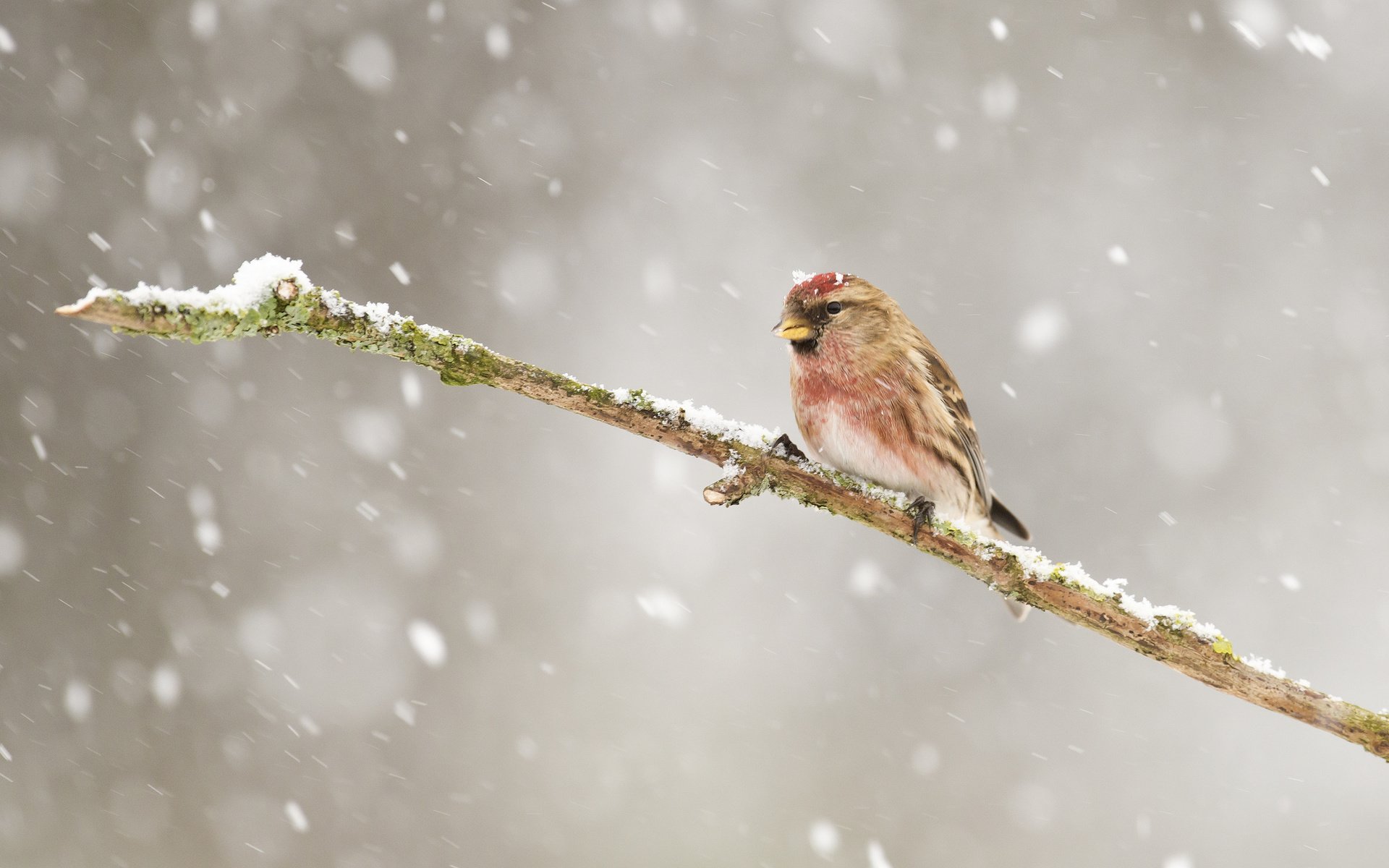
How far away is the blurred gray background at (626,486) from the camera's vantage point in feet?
30.5

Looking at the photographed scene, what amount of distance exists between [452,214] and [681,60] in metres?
4.05

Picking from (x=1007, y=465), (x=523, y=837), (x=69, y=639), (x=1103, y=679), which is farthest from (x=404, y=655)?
(x=1103, y=679)

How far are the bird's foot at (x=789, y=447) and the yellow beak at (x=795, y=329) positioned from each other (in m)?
0.74

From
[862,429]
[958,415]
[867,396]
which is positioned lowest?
[862,429]

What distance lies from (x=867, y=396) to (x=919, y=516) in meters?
0.78

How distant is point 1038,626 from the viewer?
996 centimetres

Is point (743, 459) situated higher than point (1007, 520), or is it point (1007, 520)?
point (1007, 520)

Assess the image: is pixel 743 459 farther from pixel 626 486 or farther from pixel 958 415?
pixel 626 486

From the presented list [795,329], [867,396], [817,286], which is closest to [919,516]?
[867,396]

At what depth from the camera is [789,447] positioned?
3.47 m

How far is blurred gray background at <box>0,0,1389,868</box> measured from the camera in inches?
366

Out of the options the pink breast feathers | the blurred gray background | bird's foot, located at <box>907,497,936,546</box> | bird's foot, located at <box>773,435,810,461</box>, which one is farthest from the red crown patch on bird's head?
the blurred gray background

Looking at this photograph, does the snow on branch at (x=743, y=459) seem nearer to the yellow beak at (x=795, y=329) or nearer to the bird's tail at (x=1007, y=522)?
the yellow beak at (x=795, y=329)

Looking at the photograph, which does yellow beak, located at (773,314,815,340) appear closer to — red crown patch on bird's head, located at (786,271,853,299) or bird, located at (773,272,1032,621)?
bird, located at (773,272,1032,621)
